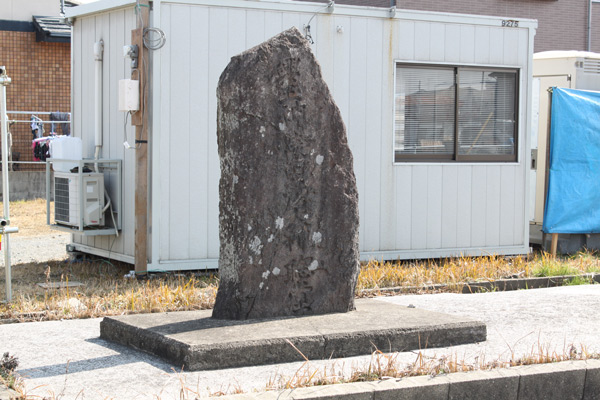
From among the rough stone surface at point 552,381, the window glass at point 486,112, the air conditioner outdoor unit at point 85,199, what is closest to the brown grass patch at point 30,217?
the air conditioner outdoor unit at point 85,199

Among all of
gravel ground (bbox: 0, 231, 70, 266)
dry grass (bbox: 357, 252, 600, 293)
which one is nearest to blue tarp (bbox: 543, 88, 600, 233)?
dry grass (bbox: 357, 252, 600, 293)

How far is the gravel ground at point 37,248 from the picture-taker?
11.3 m

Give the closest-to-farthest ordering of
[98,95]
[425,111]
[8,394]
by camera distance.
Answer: [8,394] → [98,95] → [425,111]

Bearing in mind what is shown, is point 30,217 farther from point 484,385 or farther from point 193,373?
point 484,385

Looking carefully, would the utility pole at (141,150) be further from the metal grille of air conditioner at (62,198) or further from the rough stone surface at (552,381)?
the rough stone surface at (552,381)

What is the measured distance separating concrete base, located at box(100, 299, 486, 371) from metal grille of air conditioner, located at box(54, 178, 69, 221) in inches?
162

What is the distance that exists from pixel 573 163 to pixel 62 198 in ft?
23.1

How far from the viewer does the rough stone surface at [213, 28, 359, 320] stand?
6.13 m

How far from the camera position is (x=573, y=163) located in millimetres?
12148

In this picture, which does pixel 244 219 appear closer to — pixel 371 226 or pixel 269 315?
pixel 269 315

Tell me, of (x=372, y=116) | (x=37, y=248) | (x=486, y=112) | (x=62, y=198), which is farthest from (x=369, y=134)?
(x=37, y=248)

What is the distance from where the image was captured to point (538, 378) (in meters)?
5.29

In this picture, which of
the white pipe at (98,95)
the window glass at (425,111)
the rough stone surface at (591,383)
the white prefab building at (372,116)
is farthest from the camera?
the window glass at (425,111)

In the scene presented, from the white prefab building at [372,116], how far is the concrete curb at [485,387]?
5035 millimetres
